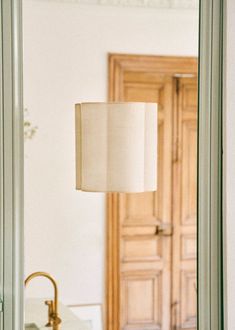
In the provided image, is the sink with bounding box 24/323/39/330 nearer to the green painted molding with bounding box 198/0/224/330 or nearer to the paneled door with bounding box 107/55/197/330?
the paneled door with bounding box 107/55/197/330

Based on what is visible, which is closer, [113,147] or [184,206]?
[113,147]

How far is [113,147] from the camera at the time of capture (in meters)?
1.55

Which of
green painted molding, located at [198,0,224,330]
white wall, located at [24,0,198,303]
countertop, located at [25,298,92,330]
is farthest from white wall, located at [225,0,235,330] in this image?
countertop, located at [25,298,92,330]

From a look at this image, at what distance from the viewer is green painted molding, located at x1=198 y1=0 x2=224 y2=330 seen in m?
1.67

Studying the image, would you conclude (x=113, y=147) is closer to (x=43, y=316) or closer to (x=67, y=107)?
(x=67, y=107)

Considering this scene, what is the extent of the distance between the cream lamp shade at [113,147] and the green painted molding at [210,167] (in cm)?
19

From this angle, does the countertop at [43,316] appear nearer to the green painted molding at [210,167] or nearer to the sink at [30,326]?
the sink at [30,326]

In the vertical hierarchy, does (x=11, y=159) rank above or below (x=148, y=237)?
above

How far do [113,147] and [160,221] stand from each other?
0.81ft

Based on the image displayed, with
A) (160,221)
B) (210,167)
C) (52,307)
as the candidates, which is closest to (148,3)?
(210,167)

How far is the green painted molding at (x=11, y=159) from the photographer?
1567 mm

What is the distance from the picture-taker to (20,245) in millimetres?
1582

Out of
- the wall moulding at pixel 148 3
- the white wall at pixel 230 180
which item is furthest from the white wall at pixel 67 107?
the white wall at pixel 230 180

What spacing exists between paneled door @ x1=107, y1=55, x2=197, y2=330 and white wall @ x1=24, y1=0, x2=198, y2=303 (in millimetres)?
40
